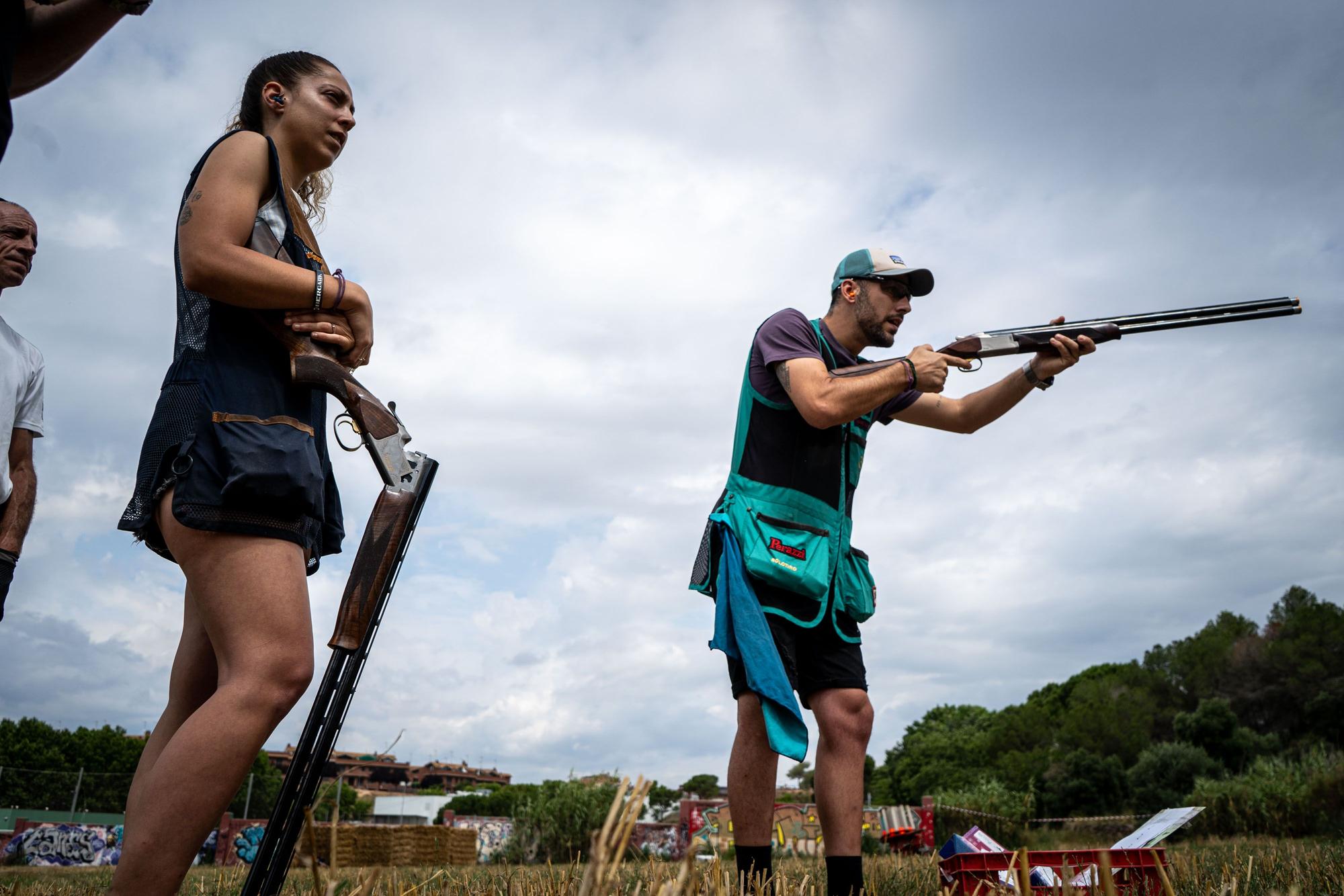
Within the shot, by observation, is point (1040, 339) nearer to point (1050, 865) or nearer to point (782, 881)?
point (1050, 865)

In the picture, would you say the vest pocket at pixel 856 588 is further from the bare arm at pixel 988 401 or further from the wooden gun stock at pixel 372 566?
the wooden gun stock at pixel 372 566

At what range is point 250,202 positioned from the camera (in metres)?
2.23

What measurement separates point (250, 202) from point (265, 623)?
1035mm

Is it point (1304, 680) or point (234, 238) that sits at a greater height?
point (1304, 680)

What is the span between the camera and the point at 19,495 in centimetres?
332

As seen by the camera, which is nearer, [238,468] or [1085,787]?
[238,468]

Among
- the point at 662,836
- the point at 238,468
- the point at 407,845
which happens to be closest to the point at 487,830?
the point at 662,836

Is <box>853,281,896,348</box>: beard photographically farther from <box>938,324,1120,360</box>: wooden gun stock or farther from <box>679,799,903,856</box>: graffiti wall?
<box>679,799,903,856</box>: graffiti wall

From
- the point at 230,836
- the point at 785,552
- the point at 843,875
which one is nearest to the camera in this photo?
the point at 843,875

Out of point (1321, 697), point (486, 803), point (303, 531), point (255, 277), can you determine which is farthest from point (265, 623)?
point (486, 803)

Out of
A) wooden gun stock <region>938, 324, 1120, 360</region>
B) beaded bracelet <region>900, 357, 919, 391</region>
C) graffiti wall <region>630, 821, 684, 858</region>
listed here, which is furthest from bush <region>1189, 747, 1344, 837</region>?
graffiti wall <region>630, 821, 684, 858</region>

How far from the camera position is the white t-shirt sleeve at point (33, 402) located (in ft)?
11.1

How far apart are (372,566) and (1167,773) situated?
31.5 m

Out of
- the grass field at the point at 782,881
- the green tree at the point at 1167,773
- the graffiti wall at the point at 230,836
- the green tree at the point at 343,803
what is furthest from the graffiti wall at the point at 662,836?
the grass field at the point at 782,881
